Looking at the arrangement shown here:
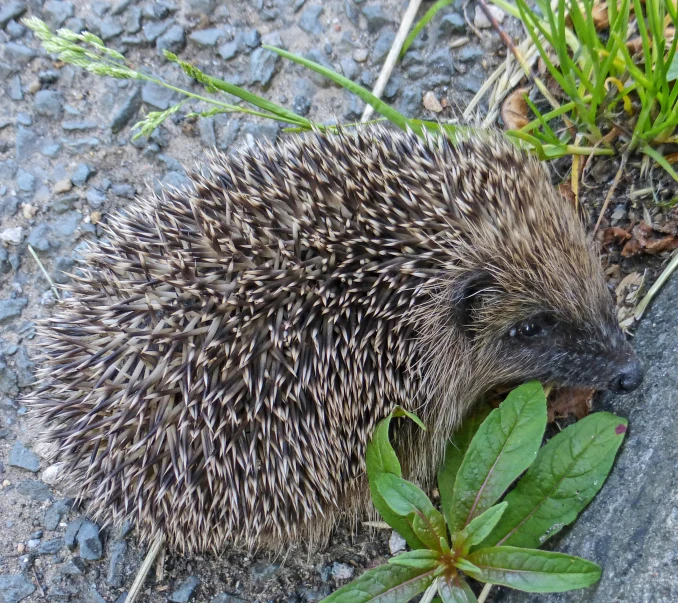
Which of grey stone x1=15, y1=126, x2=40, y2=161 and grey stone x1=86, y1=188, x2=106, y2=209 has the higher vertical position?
grey stone x1=15, y1=126, x2=40, y2=161

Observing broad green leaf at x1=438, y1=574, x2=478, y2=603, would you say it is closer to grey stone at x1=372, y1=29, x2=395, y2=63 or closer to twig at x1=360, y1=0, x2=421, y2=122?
twig at x1=360, y1=0, x2=421, y2=122

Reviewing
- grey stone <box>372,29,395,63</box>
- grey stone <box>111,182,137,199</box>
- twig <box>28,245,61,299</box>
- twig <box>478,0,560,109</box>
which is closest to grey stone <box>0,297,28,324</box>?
twig <box>28,245,61,299</box>

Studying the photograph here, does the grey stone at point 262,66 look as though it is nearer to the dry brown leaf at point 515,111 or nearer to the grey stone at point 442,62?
the grey stone at point 442,62

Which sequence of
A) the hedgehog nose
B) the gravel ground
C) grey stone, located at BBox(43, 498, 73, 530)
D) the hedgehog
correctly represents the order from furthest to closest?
the gravel ground → grey stone, located at BBox(43, 498, 73, 530) → the hedgehog nose → the hedgehog

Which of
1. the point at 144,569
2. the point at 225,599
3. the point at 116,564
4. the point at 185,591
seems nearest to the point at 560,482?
the point at 225,599

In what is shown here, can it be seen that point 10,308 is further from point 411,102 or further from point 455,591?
point 455,591

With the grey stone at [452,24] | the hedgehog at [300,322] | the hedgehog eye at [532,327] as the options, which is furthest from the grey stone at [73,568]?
the grey stone at [452,24]
